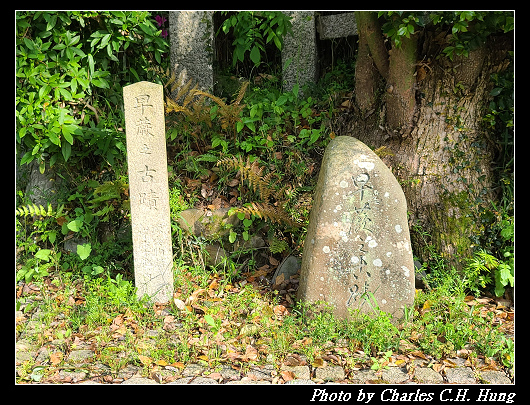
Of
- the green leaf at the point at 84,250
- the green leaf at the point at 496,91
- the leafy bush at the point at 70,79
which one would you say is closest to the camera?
the green leaf at the point at 496,91

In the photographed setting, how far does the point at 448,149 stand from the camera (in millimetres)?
4844

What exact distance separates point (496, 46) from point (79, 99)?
4.17 m

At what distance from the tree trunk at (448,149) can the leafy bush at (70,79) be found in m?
2.83

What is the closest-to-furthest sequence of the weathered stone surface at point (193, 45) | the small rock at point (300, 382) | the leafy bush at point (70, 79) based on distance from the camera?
the small rock at point (300, 382)
the leafy bush at point (70, 79)
the weathered stone surface at point (193, 45)

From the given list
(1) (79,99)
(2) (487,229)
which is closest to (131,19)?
(1) (79,99)

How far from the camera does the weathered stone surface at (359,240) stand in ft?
13.2

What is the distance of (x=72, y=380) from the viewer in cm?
348

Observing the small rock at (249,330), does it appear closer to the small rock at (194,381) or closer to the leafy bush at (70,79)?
the small rock at (194,381)

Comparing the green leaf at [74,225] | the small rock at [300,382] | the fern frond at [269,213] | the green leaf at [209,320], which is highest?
the fern frond at [269,213]

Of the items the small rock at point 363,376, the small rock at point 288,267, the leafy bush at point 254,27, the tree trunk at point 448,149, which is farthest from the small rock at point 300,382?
the leafy bush at point 254,27

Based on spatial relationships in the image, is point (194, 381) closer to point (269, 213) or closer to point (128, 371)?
point (128, 371)

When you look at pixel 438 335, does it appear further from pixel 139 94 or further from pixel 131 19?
pixel 131 19

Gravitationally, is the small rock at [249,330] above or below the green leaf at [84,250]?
below

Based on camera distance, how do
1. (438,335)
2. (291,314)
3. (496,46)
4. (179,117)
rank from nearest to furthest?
(438,335), (291,314), (496,46), (179,117)
